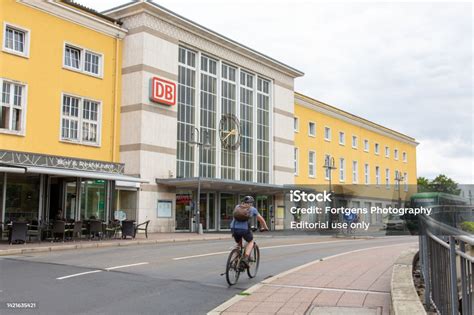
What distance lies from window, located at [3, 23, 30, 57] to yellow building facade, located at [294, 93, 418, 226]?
20.5 metres

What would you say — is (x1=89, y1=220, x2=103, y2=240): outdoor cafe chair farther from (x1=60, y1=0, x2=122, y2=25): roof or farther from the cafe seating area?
(x1=60, y1=0, x2=122, y2=25): roof

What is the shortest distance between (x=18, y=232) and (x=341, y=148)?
3967 cm

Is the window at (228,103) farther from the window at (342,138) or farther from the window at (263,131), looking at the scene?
the window at (342,138)

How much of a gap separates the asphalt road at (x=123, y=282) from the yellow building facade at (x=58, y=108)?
7940 mm

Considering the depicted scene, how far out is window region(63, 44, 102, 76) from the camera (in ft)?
91.7

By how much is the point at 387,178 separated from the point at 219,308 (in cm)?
5990

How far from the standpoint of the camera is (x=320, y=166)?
4956cm

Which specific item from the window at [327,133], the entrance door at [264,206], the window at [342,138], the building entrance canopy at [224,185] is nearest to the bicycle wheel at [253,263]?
the building entrance canopy at [224,185]

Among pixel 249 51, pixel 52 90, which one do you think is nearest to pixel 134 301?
pixel 52 90

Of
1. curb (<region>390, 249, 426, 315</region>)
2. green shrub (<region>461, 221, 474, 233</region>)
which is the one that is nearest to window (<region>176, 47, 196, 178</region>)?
curb (<region>390, 249, 426, 315</region>)

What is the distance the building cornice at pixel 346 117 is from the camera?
47469mm

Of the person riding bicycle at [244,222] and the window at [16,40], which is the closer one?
the person riding bicycle at [244,222]

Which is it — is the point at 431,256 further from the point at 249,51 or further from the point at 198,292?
the point at 249,51

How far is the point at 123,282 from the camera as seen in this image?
9945 millimetres
